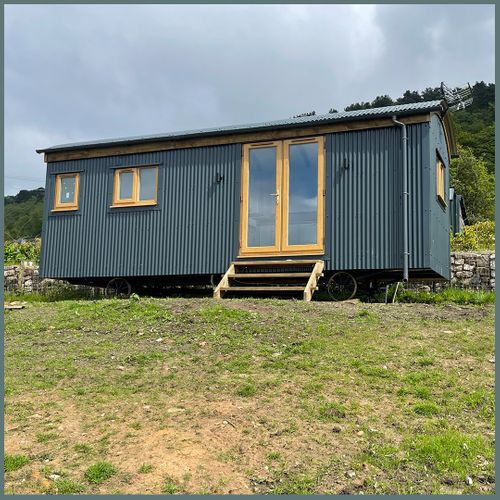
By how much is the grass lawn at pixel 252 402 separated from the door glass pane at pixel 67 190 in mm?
5883

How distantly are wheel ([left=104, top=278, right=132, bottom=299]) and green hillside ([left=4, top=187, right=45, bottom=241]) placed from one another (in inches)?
1017

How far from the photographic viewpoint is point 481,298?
462 inches

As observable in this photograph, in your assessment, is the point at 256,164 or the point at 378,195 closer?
the point at 378,195

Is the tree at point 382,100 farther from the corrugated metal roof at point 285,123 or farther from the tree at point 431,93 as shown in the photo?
the corrugated metal roof at point 285,123

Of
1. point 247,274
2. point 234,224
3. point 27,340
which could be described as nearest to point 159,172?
point 234,224

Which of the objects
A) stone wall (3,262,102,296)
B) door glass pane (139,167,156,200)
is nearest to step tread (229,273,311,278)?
door glass pane (139,167,156,200)

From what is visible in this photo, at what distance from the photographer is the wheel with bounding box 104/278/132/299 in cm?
1477

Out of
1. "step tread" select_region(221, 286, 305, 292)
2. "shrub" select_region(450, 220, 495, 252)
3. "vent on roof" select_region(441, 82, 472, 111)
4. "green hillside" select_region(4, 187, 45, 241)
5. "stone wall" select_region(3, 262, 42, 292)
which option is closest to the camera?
"step tread" select_region(221, 286, 305, 292)

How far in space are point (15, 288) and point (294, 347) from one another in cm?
1262

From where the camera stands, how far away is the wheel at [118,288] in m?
14.8

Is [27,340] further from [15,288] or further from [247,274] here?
[15,288]

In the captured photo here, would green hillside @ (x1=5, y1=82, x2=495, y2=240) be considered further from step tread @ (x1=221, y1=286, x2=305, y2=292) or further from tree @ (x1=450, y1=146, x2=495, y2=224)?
step tread @ (x1=221, y1=286, x2=305, y2=292)

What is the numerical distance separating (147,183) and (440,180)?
6.10 meters

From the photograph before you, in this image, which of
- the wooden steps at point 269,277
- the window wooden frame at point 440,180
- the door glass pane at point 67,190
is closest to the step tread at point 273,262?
the wooden steps at point 269,277
